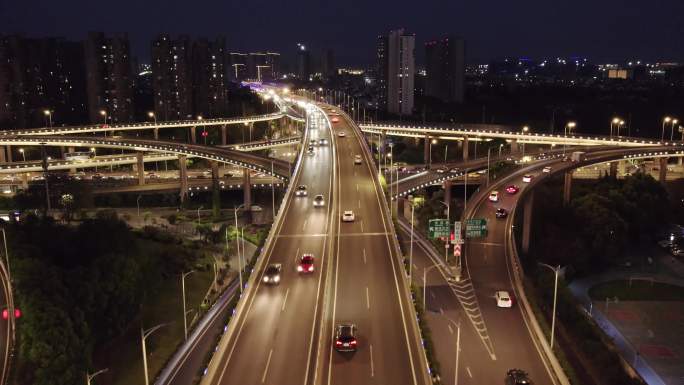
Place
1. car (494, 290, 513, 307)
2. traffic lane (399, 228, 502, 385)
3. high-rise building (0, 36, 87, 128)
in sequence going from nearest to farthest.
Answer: traffic lane (399, 228, 502, 385)
car (494, 290, 513, 307)
high-rise building (0, 36, 87, 128)

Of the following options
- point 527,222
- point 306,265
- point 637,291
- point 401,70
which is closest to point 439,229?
point 306,265

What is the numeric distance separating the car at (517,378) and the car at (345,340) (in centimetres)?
720

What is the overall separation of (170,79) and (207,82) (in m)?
13.4

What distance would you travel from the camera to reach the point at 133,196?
7762cm

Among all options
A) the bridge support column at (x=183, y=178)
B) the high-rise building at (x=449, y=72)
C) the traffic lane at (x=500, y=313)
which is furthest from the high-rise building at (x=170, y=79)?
the traffic lane at (x=500, y=313)

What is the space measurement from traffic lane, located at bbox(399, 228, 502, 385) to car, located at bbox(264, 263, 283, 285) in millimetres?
8922

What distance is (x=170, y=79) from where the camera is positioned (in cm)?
13450

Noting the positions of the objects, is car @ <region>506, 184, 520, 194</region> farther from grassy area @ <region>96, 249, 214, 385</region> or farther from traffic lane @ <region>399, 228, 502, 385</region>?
grassy area @ <region>96, 249, 214, 385</region>

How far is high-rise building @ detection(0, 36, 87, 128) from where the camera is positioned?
11150 cm

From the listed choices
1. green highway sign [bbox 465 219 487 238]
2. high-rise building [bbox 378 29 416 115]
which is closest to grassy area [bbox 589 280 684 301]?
green highway sign [bbox 465 219 487 238]

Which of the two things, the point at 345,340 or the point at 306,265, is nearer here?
the point at 345,340

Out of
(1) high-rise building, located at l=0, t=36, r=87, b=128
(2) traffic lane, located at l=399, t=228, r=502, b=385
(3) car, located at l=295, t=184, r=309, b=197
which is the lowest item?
(2) traffic lane, located at l=399, t=228, r=502, b=385

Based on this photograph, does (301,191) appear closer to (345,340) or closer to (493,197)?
(493,197)

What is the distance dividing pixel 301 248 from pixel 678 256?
1721 inches
